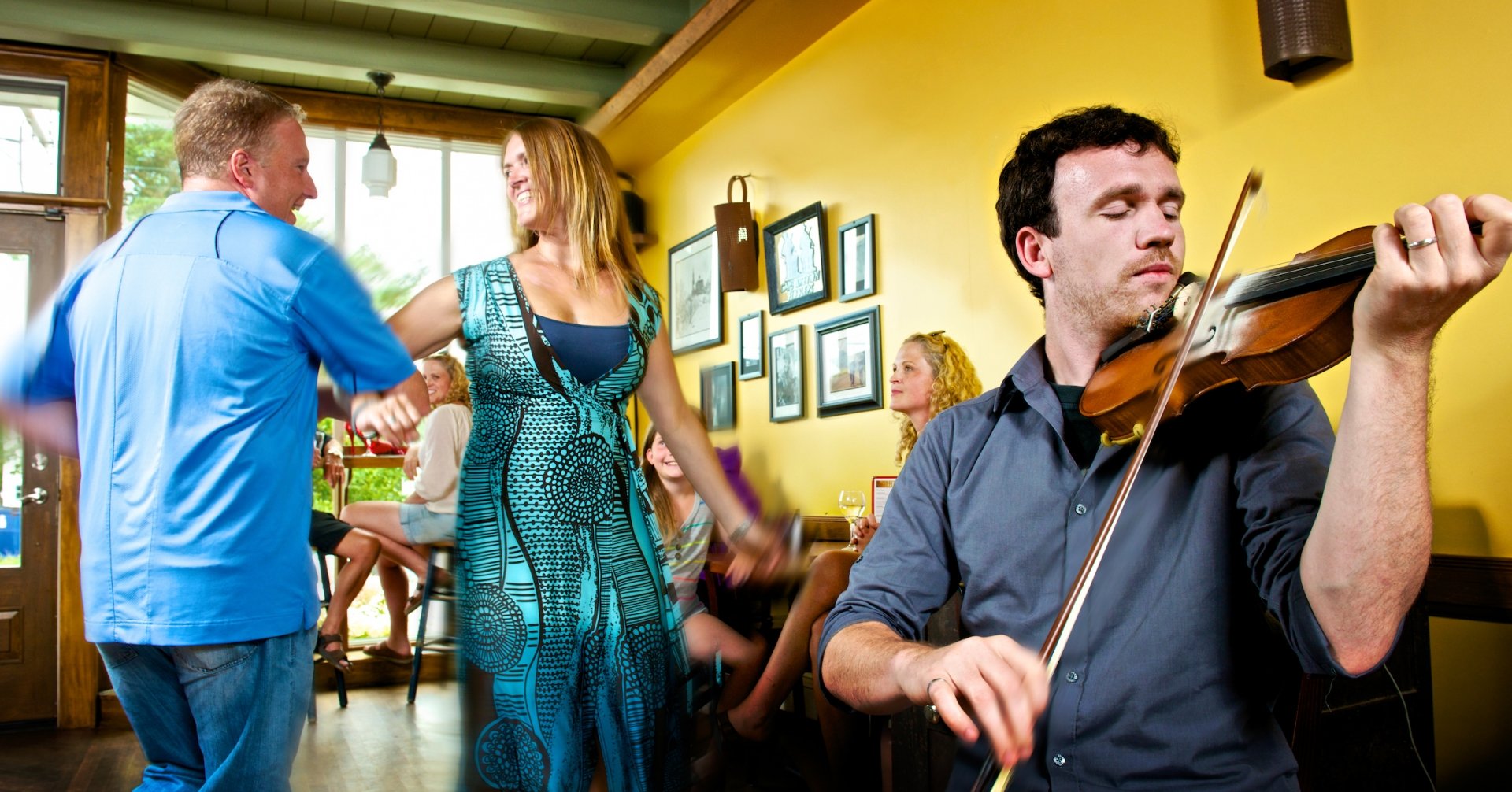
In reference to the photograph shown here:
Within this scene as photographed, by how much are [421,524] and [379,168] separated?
6.34 feet

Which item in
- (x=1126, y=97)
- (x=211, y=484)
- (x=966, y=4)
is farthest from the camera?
(x=966, y=4)

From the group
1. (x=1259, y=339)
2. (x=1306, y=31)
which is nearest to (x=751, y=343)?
(x=1306, y=31)

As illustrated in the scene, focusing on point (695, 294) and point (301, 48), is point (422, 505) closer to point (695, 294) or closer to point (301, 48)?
point (695, 294)

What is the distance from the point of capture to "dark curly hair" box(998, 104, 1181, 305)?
141 centimetres

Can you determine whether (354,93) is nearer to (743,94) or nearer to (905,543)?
(743,94)

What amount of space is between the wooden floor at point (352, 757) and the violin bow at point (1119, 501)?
2457mm

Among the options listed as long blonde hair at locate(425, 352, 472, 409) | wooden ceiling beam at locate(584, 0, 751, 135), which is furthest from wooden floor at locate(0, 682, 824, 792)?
wooden ceiling beam at locate(584, 0, 751, 135)

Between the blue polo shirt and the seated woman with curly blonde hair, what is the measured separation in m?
1.79

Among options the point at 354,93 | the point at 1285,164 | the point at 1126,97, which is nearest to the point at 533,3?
the point at 354,93

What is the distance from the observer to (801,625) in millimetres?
3209

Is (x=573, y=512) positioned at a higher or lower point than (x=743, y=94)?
lower

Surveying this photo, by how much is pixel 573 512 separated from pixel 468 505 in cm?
16

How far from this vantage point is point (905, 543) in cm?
130

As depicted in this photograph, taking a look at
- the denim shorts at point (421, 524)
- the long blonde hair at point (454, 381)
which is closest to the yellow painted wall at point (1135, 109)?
the long blonde hair at point (454, 381)
